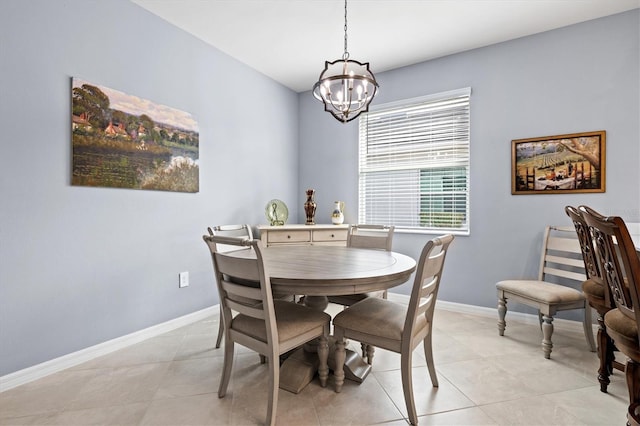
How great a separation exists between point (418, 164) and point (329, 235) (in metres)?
1.26

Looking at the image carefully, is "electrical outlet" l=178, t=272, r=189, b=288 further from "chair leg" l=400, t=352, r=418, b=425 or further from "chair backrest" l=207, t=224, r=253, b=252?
"chair leg" l=400, t=352, r=418, b=425

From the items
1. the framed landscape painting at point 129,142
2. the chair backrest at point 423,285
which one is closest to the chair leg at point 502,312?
the chair backrest at point 423,285

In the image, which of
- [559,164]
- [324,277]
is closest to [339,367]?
[324,277]

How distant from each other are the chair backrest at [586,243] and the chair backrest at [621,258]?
0.34m

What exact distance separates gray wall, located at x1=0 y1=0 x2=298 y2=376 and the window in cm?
161

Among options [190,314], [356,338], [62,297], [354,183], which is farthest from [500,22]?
[62,297]

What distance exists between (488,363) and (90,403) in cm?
238

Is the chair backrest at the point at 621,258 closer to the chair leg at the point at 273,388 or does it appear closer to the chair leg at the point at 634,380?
the chair leg at the point at 634,380

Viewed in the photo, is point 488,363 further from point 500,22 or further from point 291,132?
point 291,132

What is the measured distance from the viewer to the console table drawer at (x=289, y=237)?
11.0 feet

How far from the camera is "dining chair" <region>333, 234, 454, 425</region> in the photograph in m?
1.47

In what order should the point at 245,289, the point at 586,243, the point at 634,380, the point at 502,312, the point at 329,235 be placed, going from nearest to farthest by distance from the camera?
the point at 634,380
the point at 245,289
the point at 586,243
the point at 502,312
the point at 329,235

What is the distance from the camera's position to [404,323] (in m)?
1.54

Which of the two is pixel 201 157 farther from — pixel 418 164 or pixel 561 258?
pixel 561 258
